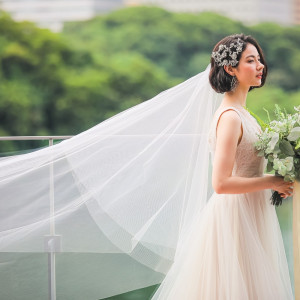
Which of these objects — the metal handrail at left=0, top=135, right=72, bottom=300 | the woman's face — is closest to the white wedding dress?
the woman's face

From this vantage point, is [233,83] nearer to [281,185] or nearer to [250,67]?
[250,67]

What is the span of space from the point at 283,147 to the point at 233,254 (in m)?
0.39

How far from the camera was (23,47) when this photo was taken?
79.9 feet

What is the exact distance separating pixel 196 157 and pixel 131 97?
71.8 ft

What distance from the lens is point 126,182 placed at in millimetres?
2100

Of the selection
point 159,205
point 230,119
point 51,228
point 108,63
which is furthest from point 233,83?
point 108,63

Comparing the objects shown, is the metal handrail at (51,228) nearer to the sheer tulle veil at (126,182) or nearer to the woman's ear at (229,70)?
the sheer tulle veil at (126,182)

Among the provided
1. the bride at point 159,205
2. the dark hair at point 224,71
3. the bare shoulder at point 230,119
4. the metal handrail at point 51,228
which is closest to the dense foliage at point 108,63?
the metal handrail at point 51,228

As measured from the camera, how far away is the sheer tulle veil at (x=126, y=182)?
2059mm

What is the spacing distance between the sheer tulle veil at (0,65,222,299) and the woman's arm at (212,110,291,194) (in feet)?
0.81

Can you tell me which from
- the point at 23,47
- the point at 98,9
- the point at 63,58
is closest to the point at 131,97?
the point at 63,58

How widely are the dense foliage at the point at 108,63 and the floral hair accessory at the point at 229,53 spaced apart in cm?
2018

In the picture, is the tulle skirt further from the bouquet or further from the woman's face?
the woman's face

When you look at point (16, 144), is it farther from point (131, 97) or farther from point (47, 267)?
point (47, 267)
